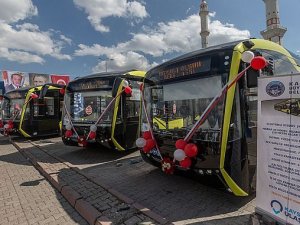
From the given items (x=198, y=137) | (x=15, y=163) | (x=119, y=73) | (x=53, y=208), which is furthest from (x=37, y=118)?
(x=198, y=137)

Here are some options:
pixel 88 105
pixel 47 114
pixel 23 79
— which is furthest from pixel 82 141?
pixel 23 79

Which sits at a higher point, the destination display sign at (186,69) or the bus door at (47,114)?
the destination display sign at (186,69)

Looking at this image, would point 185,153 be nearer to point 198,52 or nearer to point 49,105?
point 198,52

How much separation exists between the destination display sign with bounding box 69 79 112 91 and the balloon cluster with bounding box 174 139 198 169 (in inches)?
172

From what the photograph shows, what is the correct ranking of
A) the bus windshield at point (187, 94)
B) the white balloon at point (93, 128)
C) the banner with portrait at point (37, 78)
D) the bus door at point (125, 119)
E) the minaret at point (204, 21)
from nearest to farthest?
the bus windshield at point (187, 94)
the white balloon at point (93, 128)
the bus door at point (125, 119)
the banner with portrait at point (37, 78)
the minaret at point (204, 21)

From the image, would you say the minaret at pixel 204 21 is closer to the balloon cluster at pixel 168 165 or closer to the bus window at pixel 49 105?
the bus window at pixel 49 105

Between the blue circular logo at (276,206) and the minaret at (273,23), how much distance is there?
4287cm

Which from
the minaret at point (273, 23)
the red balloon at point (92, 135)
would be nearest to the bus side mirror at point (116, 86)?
the red balloon at point (92, 135)

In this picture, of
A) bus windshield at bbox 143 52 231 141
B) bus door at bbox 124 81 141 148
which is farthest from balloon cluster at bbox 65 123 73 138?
bus windshield at bbox 143 52 231 141

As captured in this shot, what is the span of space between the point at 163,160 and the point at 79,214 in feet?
5.78

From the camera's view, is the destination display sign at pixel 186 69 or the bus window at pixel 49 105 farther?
the bus window at pixel 49 105

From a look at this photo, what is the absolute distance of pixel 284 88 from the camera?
9.87 ft

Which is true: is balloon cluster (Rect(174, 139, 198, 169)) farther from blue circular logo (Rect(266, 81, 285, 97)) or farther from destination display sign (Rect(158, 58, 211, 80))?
blue circular logo (Rect(266, 81, 285, 97))

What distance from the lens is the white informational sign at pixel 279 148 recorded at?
9.64 ft
